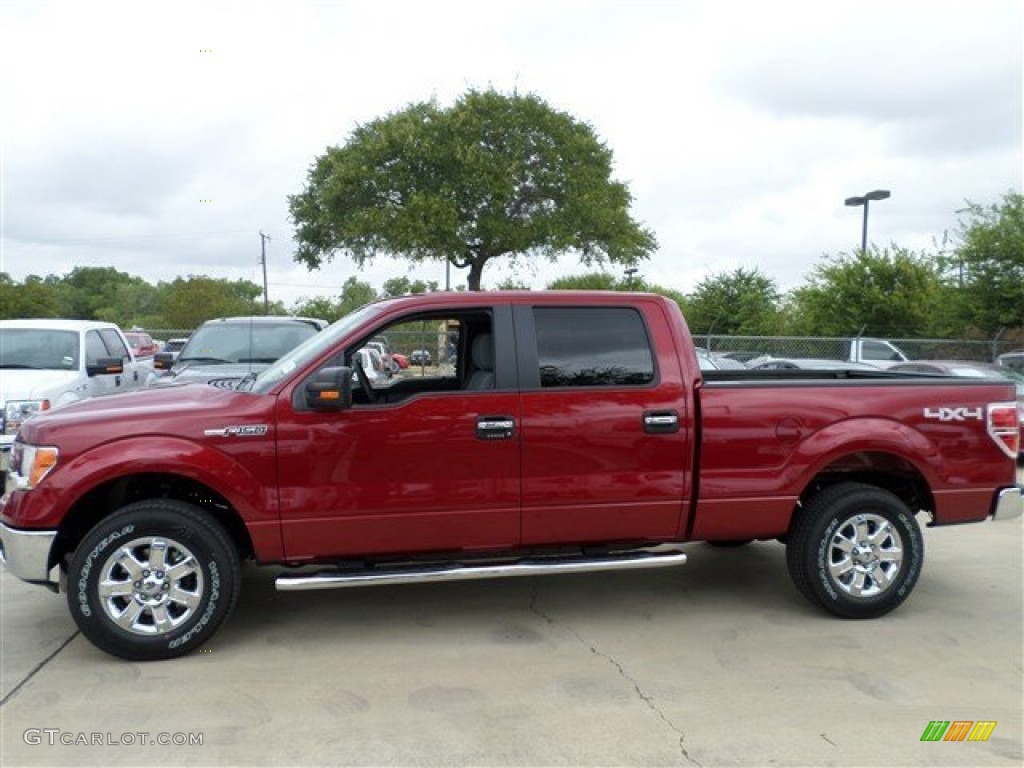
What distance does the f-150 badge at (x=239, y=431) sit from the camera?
14.1 ft

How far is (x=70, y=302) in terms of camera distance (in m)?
89.0

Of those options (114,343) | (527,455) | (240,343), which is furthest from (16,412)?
(527,455)

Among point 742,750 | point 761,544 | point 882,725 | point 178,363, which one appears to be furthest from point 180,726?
point 178,363

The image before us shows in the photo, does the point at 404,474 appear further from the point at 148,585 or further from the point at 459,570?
the point at 148,585

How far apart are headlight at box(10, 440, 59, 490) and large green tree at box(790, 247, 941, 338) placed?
22.3 metres

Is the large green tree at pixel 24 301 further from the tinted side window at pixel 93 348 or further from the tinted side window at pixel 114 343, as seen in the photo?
the tinted side window at pixel 93 348

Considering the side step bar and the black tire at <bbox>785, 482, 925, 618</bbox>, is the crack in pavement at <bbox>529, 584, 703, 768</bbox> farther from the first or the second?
the black tire at <bbox>785, 482, 925, 618</bbox>

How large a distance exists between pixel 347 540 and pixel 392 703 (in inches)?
37.7

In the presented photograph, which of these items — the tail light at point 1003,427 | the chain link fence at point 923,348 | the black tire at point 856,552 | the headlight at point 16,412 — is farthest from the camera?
the chain link fence at point 923,348

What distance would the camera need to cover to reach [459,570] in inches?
176

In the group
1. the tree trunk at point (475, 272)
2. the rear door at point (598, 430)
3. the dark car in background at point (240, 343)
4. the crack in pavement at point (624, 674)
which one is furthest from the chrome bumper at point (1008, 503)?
the tree trunk at point (475, 272)

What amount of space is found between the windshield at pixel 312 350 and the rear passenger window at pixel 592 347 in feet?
3.29

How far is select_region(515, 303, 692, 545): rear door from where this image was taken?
15.2 ft

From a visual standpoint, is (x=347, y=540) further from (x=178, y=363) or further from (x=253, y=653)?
(x=178, y=363)
